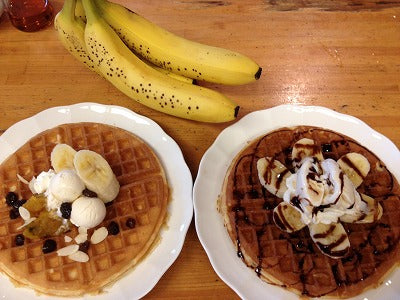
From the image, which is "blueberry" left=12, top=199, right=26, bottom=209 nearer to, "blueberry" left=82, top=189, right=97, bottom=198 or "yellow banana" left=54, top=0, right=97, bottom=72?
"blueberry" left=82, top=189, right=97, bottom=198

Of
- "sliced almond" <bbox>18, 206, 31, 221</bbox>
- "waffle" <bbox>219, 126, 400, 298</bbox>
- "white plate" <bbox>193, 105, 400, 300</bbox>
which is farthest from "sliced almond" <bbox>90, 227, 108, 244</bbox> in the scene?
"waffle" <bbox>219, 126, 400, 298</bbox>

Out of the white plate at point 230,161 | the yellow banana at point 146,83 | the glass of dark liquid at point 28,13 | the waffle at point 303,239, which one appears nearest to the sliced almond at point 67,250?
the white plate at point 230,161

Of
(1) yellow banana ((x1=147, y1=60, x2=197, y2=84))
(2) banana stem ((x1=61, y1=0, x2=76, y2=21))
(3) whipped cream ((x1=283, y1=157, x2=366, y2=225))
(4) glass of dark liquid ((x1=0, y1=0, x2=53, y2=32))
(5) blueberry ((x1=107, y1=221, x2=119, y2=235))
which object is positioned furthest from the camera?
(4) glass of dark liquid ((x1=0, y1=0, x2=53, y2=32))

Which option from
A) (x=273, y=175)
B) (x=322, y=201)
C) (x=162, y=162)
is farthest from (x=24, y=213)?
(x=322, y=201)

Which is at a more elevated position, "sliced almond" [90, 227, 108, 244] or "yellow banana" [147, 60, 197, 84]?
"yellow banana" [147, 60, 197, 84]

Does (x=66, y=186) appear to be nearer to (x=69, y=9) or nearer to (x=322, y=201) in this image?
(x=69, y=9)

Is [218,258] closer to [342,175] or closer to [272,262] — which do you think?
[272,262]
